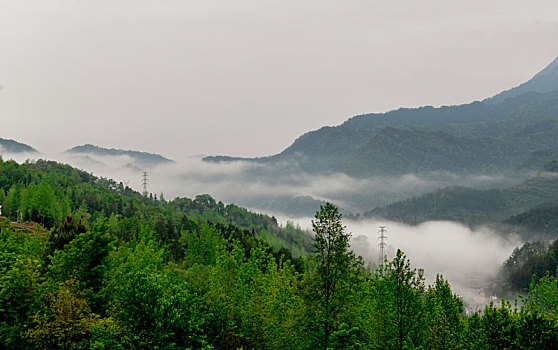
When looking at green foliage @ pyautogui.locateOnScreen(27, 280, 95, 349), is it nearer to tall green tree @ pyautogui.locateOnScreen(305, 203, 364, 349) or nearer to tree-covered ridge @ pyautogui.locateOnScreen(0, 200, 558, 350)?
tree-covered ridge @ pyautogui.locateOnScreen(0, 200, 558, 350)

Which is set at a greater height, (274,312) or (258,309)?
(274,312)

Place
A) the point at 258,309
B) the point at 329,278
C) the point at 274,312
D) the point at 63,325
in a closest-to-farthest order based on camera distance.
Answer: the point at 329,278 → the point at 63,325 → the point at 274,312 → the point at 258,309

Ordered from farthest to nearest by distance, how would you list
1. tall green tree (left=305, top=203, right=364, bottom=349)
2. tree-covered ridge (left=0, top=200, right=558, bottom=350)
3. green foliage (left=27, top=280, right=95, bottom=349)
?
green foliage (left=27, top=280, right=95, bottom=349) < tall green tree (left=305, top=203, right=364, bottom=349) < tree-covered ridge (left=0, top=200, right=558, bottom=350)

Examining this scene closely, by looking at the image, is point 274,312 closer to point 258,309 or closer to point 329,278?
point 258,309

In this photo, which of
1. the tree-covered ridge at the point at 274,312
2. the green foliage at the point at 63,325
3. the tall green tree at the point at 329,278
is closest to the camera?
the tree-covered ridge at the point at 274,312

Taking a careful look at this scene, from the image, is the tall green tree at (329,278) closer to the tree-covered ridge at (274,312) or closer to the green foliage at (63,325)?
the tree-covered ridge at (274,312)

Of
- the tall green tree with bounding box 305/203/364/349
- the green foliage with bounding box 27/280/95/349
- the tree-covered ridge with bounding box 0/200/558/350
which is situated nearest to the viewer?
the tree-covered ridge with bounding box 0/200/558/350

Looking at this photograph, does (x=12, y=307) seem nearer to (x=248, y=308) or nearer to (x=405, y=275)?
(x=248, y=308)

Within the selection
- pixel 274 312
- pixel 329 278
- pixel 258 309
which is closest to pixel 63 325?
pixel 258 309

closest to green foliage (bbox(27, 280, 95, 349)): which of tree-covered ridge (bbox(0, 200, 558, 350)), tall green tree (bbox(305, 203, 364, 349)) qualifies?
tree-covered ridge (bbox(0, 200, 558, 350))

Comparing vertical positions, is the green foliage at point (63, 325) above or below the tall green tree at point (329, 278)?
below

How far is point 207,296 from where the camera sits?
5325 centimetres

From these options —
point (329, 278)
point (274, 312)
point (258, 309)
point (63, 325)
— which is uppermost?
point (329, 278)

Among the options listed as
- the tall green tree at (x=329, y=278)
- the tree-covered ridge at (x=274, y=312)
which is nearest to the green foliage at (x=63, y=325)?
the tree-covered ridge at (x=274, y=312)
